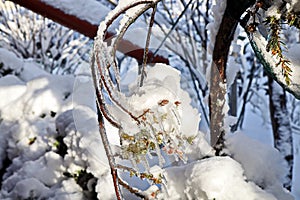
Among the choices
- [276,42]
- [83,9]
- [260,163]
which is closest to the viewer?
[276,42]

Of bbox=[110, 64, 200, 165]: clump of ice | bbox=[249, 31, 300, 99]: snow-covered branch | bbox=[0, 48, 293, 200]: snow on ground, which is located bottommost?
bbox=[0, 48, 293, 200]: snow on ground

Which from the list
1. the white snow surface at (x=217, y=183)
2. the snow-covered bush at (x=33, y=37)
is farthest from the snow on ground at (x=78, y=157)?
the snow-covered bush at (x=33, y=37)

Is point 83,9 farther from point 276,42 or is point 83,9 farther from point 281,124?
point 276,42

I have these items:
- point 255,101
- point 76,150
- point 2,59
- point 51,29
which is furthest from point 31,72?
→ point 255,101

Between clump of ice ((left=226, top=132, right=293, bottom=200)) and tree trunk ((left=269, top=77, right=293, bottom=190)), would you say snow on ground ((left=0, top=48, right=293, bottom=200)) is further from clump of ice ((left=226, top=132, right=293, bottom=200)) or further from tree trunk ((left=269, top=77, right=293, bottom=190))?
tree trunk ((left=269, top=77, right=293, bottom=190))

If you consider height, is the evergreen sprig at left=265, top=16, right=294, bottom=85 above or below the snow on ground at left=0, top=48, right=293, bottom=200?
above

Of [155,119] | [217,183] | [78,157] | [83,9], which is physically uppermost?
[83,9]

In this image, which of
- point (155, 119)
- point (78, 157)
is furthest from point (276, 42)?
point (78, 157)

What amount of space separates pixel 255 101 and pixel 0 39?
4157mm

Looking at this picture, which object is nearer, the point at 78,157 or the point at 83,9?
the point at 78,157

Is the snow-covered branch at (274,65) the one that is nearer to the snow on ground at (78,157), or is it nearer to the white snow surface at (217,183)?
the snow on ground at (78,157)

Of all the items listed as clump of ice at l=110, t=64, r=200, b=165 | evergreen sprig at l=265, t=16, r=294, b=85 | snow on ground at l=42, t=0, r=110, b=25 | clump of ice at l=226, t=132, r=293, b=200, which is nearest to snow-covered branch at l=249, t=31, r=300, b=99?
evergreen sprig at l=265, t=16, r=294, b=85

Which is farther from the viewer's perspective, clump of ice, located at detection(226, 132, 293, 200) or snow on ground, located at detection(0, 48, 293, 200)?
clump of ice, located at detection(226, 132, 293, 200)

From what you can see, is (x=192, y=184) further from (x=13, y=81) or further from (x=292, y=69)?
(x=13, y=81)
